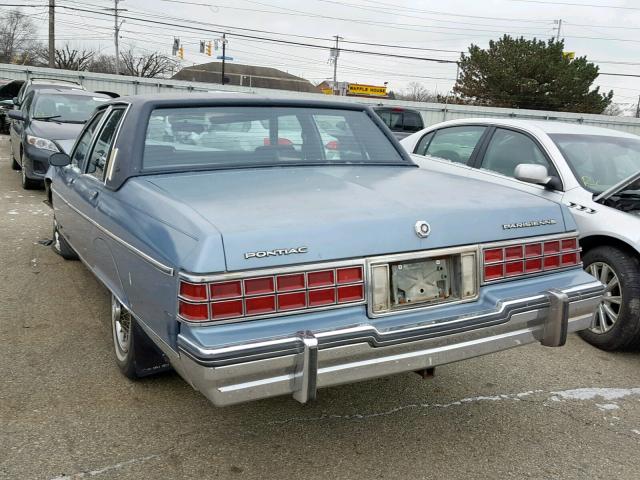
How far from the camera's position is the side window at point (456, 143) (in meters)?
5.66

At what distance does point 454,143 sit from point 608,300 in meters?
2.36

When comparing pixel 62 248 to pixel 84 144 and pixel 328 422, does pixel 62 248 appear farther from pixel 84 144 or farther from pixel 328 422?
pixel 328 422

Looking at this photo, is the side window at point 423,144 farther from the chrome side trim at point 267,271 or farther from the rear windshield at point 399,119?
the rear windshield at point 399,119

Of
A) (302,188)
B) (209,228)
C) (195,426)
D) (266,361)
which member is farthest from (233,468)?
(302,188)

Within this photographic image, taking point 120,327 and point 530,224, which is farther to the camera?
point 120,327

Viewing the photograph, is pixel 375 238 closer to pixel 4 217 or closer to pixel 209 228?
pixel 209 228

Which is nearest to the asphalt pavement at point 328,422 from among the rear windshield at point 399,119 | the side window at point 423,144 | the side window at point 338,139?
the side window at point 338,139

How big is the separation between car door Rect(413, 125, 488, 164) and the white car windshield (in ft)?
2.65

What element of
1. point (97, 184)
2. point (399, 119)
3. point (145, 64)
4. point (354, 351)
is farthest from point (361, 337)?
point (145, 64)

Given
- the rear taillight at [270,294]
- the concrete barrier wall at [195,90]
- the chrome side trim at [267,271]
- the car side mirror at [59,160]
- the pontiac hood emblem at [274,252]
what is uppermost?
the concrete barrier wall at [195,90]

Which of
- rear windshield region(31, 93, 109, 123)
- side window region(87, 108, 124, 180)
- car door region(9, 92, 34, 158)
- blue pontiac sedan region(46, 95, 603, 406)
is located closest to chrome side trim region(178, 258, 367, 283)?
blue pontiac sedan region(46, 95, 603, 406)

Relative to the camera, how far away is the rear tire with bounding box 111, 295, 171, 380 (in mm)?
3174

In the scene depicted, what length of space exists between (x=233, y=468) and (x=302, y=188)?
4.52 ft

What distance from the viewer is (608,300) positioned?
421 cm
